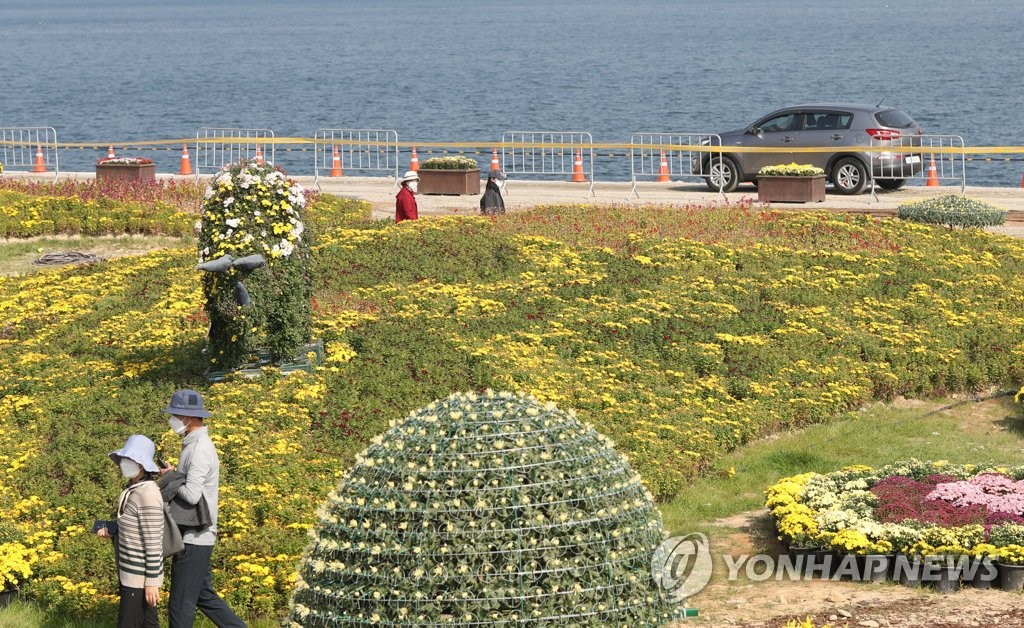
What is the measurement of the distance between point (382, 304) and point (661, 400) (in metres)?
4.15

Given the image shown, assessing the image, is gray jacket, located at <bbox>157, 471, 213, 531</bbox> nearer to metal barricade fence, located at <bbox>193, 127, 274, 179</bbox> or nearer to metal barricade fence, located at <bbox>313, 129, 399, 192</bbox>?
metal barricade fence, located at <bbox>193, 127, 274, 179</bbox>

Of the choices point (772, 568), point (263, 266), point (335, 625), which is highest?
point (263, 266)

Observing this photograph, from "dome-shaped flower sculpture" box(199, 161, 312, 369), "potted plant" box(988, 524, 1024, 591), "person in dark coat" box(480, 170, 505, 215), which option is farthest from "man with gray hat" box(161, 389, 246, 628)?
"person in dark coat" box(480, 170, 505, 215)

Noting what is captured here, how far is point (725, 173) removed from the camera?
31.2m

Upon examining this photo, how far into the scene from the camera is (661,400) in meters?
14.0

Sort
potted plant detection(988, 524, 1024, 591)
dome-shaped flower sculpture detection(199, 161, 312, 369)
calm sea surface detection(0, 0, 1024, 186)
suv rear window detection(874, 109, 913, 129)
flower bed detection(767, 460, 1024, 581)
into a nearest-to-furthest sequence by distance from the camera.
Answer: potted plant detection(988, 524, 1024, 591) < flower bed detection(767, 460, 1024, 581) < dome-shaped flower sculpture detection(199, 161, 312, 369) < suv rear window detection(874, 109, 913, 129) < calm sea surface detection(0, 0, 1024, 186)

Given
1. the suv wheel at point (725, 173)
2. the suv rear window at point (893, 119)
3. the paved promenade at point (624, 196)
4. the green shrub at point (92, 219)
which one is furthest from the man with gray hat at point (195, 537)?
the suv rear window at point (893, 119)

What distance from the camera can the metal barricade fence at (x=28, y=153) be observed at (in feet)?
121

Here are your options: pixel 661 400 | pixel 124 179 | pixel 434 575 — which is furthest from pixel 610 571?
pixel 124 179

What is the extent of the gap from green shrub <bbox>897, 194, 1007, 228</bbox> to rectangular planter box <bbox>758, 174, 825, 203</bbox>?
3.94m

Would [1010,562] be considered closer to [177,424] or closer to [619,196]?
[177,424]

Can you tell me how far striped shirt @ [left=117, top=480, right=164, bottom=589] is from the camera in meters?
8.48

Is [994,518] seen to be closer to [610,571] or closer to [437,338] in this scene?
[610,571]

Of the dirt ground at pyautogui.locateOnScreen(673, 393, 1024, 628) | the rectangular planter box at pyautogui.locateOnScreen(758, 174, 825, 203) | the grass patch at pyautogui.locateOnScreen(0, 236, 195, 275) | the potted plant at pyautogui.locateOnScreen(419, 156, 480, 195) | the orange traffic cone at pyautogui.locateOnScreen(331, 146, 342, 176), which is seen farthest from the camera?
the orange traffic cone at pyautogui.locateOnScreen(331, 146, 342, 176)
